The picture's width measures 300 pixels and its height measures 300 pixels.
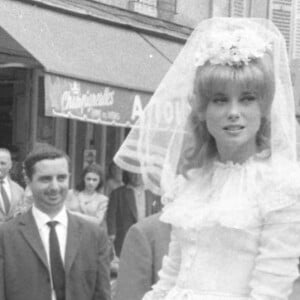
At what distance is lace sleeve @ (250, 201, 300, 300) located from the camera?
305 centimetres

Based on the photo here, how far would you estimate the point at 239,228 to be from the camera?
10.3ft

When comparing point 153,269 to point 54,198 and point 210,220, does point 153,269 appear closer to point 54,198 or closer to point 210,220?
point 54,198

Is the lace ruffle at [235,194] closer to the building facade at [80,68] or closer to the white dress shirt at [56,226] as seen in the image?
the white dress shirt at [56,226]

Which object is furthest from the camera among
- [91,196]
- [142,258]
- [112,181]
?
[112,181]

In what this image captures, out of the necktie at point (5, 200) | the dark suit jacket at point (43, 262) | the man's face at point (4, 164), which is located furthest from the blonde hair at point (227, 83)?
the man's face at point (4, 164)

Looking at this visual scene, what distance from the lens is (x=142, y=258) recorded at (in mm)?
4883

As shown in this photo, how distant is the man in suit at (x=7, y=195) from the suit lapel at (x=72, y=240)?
3776mm

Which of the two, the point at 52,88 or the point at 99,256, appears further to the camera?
the point at 52,88

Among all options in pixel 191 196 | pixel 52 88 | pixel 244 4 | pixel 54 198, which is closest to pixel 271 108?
pixel 191 196

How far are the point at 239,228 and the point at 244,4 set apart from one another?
649 inches

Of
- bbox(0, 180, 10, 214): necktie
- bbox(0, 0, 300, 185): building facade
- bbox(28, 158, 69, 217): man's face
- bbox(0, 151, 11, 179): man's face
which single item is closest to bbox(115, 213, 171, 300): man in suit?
bbox(28, 158, 69, 217): man's face

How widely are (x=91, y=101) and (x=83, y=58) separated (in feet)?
3.23

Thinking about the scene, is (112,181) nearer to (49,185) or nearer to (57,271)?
(49,185)

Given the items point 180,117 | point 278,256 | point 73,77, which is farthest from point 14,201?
point 278,256
